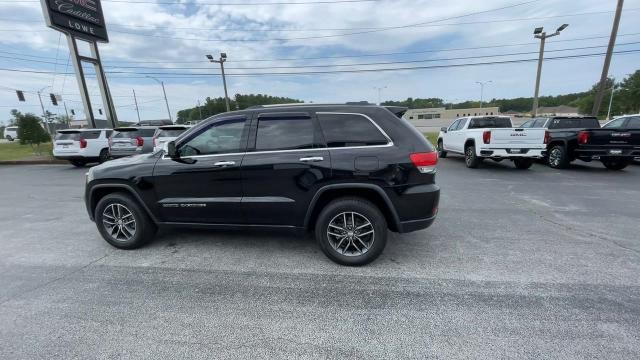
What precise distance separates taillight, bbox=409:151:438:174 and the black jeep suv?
0.01 meters

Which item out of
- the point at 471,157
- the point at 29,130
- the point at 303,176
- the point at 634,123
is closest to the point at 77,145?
the point at 29,130

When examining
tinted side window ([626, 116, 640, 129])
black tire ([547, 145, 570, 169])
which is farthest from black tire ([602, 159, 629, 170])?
black tire ([547, 145, 570, 169])

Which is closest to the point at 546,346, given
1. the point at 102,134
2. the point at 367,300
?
the point at 367,300

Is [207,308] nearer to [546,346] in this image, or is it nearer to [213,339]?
[213,339]

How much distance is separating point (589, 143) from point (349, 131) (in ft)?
32.0

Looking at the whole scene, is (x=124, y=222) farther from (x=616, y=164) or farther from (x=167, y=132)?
(x=616, y=164)

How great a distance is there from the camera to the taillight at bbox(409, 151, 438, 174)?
3.26 metres

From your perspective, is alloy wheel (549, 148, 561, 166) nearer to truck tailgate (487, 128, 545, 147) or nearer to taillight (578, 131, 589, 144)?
taillight (578, 131, 589, 144)

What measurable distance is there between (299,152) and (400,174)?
1138 mm

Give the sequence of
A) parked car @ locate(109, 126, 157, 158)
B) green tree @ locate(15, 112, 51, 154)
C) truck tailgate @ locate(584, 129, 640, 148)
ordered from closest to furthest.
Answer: truck tailgate @ locate(584, 129, 640, 148), parked car @ locate(109, 126, 157, 158), green tree @ locate(15, 112, 51, 154)

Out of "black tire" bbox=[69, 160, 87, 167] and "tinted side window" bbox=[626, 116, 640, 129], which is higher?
"tinted side window" bbox=[626, 116, 640, 129]

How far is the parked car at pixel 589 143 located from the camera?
349 inches

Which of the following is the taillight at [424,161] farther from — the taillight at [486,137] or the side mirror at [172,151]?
the taillight at [486,137]

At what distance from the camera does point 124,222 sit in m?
4.06
